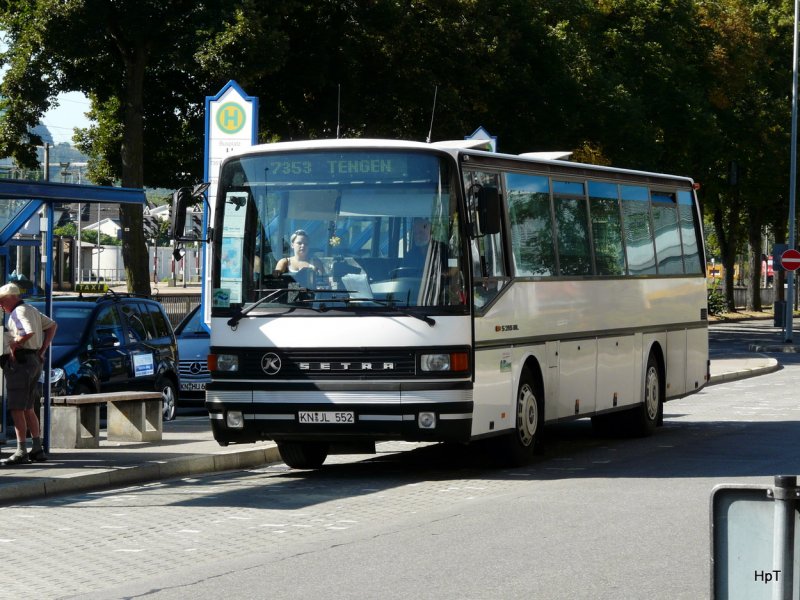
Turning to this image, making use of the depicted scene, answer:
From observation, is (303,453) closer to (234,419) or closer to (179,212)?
(234,419)

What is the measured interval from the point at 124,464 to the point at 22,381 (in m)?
1.26

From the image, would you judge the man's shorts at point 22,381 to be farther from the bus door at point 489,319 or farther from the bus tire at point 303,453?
the bus door at point 489,319

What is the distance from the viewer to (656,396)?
19359mm

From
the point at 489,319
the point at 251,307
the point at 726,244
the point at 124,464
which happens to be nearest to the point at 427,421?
the point at 489,319

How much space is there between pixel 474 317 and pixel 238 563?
5.08 m

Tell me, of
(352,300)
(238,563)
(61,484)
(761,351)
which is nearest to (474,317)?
(352,300)

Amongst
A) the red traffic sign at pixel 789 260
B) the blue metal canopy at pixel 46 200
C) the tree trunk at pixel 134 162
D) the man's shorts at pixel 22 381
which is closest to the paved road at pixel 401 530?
the man's shorts at pixel 22 381

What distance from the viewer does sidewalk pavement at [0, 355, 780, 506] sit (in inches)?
516

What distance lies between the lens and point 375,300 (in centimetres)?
1356

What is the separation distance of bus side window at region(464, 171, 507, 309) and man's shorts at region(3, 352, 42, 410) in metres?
4.31

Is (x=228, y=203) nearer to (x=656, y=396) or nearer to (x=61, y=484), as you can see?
(x=61, y=484)

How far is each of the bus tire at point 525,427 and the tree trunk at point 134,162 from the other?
2009cm

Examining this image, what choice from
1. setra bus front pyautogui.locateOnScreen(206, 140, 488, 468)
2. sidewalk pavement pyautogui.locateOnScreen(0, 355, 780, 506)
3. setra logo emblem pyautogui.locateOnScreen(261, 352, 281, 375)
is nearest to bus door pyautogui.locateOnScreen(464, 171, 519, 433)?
setra bus front pyautogui.locateOnScreen(206, 140, 488, 468)

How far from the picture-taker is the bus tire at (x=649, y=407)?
1875 centimetres
